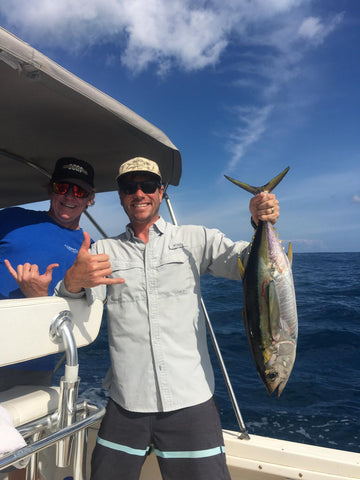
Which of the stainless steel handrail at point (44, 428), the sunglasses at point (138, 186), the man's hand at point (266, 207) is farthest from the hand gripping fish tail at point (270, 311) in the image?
the stainless steel handrail at point (44, 428)

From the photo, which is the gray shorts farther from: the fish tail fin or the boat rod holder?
the fish tail fin

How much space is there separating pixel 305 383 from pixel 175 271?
431cm

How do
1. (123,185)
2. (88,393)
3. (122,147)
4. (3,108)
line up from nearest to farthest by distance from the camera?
(123,185) < (3,108) < (122,147) < (88,393)

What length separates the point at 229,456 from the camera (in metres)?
2.16

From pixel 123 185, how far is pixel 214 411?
1419 mm

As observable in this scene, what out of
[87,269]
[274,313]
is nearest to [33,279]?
[87,269]

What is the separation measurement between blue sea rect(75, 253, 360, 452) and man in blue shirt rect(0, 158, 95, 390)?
9.87 feet

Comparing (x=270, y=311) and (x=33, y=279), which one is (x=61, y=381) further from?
(x=270, y=311)

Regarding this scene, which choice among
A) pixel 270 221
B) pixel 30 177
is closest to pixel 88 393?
pixel 30 177

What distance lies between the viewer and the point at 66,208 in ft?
8.03

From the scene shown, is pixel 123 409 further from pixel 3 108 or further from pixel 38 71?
pixel 3 108

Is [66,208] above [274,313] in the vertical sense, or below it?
above

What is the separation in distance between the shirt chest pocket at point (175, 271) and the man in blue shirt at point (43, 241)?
2.03 feet

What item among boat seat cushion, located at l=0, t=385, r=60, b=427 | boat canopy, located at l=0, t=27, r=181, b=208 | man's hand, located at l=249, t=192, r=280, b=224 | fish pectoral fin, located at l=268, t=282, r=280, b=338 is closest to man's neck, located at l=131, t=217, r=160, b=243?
boat canopy, located at l=0, t=27, r=181, b=208
